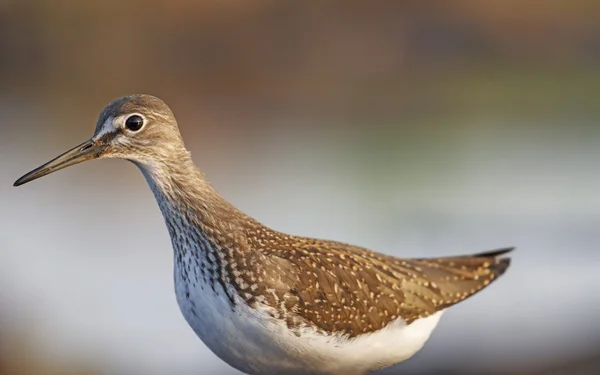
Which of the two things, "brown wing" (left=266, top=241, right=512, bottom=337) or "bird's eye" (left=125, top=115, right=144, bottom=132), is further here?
"brown wing" (left=266, top=241, right=512, bottom=337)

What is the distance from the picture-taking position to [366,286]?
24.6 feet

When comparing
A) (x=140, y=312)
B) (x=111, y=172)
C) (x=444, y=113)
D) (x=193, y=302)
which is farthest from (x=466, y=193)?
(x=193, y=302)

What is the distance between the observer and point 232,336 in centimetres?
645

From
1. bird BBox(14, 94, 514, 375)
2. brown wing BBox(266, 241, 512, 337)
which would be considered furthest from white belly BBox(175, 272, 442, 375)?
brown wing BBox(266, 241, 512, 337)

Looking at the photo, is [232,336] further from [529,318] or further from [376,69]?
[376,69]

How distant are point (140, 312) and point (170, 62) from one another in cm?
1003

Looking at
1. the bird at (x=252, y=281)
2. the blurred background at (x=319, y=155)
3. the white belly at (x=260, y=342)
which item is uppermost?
the blurred background at (x=319, y=155)

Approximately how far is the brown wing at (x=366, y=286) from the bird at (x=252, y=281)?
1 centimetres

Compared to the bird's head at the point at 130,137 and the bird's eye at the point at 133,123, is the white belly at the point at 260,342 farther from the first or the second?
the bird's eye at the point at 133,123

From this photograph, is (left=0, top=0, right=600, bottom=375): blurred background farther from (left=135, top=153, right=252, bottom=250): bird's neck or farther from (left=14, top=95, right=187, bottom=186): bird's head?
(left=14, top=95, right=187, bottom=186): bird's head

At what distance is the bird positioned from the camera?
6.53 meters

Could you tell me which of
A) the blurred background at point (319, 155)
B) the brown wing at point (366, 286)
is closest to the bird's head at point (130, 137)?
the brown wing at point (366, 286)

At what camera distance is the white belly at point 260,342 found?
645 cm

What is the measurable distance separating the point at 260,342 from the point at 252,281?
0.39 meters
